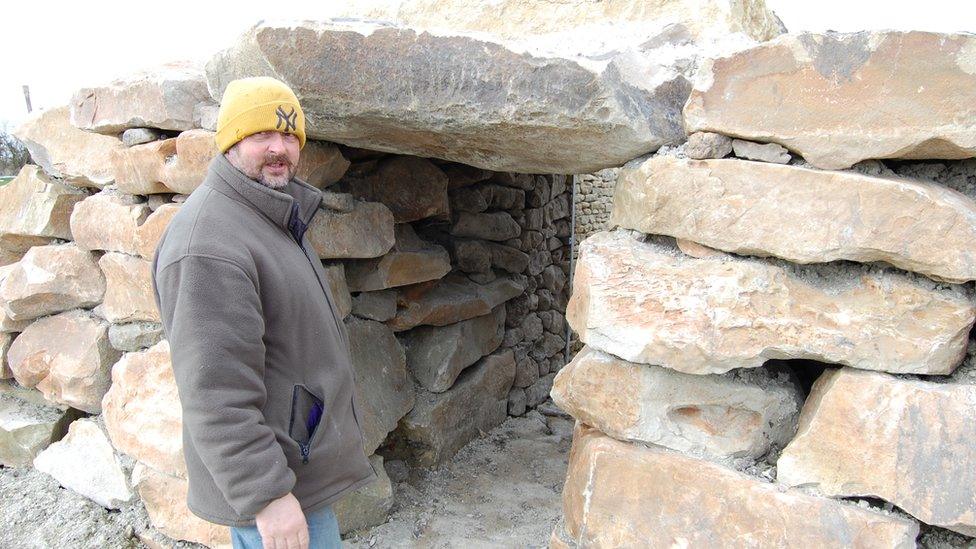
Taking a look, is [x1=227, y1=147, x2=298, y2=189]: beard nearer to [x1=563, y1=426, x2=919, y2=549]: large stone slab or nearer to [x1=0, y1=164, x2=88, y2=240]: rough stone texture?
[x1=563, y1=426, x2=919, y2=549]: large stone slab

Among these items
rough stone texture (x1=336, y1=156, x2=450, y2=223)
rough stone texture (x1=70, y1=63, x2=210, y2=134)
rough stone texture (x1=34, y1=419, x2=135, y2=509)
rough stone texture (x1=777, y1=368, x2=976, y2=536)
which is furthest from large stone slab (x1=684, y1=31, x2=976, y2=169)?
rough stone texture (x1=34, y1=419, x2=135, y2=509)

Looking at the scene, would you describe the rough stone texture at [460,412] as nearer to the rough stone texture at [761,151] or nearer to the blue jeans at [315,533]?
the blue jeans at [315,533]

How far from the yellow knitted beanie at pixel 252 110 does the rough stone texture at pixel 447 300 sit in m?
1.57

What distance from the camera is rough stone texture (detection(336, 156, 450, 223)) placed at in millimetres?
2684

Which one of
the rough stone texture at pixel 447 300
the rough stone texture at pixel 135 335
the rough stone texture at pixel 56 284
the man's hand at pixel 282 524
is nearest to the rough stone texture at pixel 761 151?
the man's hand at pixel 282 524

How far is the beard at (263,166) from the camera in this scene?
147 cm

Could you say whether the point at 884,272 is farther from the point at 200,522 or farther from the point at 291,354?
the point at 200,522

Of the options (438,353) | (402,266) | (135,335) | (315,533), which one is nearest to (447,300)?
(438,353)

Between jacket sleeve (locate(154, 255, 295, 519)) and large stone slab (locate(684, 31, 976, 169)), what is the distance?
112 centimetres

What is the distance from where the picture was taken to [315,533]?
→ 1.55 metres

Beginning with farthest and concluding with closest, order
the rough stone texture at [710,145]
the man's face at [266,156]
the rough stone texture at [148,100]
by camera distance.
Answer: the rough stone texture at [148,100] → the rough stone texture at [710,145] → the man's face at [266,156]

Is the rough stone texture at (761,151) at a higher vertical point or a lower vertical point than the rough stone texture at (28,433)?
higher

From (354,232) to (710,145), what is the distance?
4.37ft

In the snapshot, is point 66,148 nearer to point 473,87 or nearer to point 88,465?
point 88,465
